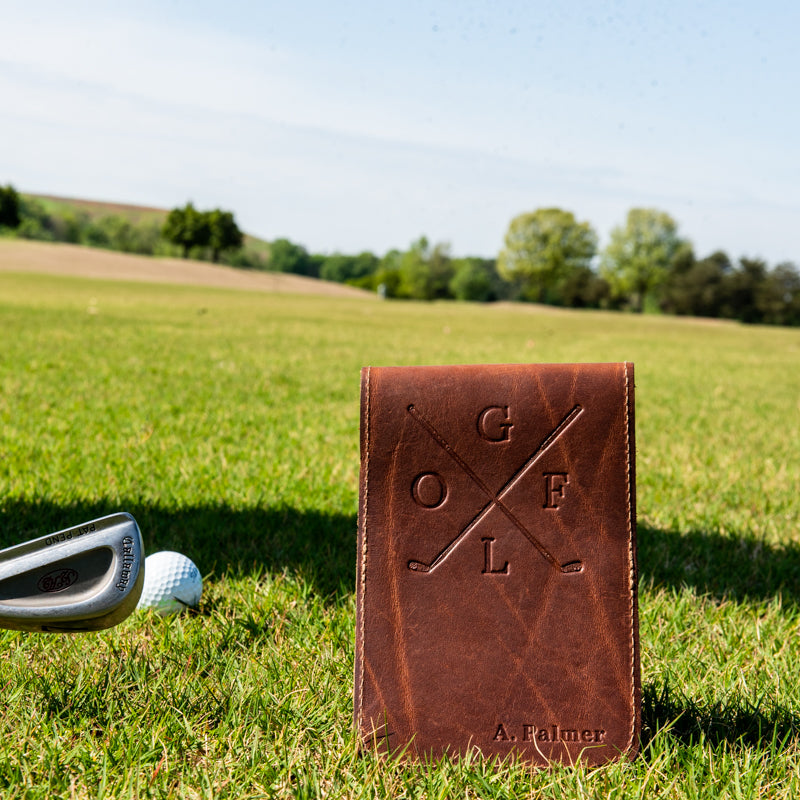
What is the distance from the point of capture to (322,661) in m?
2.26

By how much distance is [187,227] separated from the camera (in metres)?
86.4

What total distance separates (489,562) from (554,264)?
9248 centimetres

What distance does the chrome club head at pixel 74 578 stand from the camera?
1554 millimetres

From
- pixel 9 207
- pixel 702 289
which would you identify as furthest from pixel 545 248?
pixel 9 207

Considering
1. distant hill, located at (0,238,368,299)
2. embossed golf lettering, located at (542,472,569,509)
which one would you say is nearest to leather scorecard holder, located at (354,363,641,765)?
embossed golf lettering, located at (542,472,569,509)

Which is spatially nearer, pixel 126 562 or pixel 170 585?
pixel 126 562

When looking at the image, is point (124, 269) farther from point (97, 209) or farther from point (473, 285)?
point (97, 209)

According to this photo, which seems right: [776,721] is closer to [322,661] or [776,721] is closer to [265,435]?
[322,661]

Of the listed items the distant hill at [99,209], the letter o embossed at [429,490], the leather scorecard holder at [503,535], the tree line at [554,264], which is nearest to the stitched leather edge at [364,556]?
the leather scorecard holder at [503,535]

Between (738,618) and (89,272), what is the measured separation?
52.2 m

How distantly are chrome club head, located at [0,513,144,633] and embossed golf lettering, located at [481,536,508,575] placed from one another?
0.73 m

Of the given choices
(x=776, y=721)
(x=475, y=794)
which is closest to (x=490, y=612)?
(x=475, y=794)

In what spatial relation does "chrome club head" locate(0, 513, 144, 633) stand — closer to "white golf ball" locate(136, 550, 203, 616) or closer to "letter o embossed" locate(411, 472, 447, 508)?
"letter o embossed" locate(411, 472, 447, 508)

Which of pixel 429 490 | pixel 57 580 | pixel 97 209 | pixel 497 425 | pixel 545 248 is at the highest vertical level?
pixel 97 209
